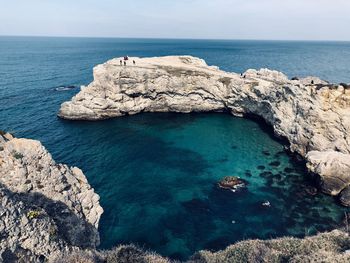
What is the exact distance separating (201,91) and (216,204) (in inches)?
1436

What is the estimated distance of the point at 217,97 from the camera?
218 ft

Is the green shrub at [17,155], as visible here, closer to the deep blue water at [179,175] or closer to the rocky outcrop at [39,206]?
the rocky outcrop at [39,206]

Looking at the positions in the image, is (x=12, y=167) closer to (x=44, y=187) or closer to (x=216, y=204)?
(x=44, y=187)

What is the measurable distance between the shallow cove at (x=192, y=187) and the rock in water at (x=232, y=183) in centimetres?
95

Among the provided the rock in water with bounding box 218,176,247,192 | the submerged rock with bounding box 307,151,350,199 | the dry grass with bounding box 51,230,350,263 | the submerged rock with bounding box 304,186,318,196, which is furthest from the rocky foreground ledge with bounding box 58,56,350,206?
the dry grass with bounding box 51,230,350,263

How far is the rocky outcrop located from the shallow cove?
8.24 m

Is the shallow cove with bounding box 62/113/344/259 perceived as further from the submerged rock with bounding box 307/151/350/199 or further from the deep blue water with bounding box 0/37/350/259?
the submerged rock with bounding box 307/151/350/199

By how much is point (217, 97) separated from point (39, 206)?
52840 millimetres

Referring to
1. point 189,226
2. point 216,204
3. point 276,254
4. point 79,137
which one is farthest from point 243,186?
point 79,137

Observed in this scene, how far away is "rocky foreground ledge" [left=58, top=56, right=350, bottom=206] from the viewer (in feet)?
146

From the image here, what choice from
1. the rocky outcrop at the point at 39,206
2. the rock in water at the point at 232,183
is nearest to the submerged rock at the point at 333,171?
the rock in water at the point at 232,183

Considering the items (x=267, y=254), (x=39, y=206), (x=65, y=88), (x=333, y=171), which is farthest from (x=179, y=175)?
(x=65, y=88)

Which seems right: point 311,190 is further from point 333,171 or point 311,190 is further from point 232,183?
point 232,183

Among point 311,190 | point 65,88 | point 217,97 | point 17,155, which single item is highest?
point 17,155
